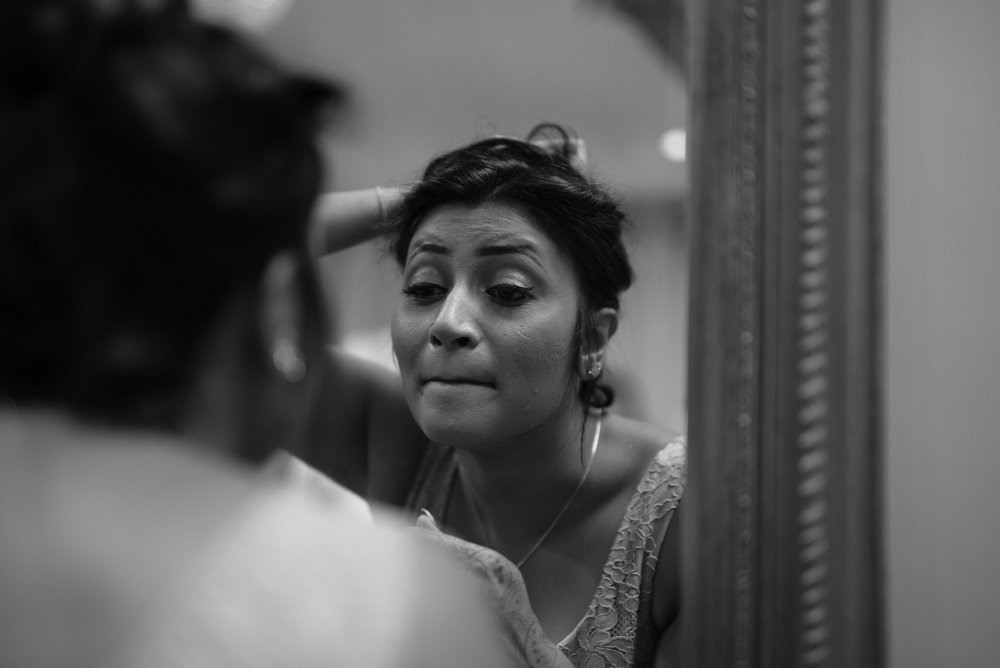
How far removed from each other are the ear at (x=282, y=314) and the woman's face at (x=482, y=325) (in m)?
0.20

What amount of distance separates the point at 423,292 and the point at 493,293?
2.5 inches

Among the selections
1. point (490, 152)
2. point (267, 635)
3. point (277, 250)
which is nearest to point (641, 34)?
point (490, 152)

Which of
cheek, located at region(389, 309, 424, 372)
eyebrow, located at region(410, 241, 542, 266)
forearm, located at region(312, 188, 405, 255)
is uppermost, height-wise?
forearm, located at region(312, 188, 405, 255)

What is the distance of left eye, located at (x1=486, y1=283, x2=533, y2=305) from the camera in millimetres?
777

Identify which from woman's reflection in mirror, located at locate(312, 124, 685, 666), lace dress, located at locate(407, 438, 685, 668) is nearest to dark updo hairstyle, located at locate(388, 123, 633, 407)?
woman's reflection in mirror, located at locate(312, 124, 685, 666)

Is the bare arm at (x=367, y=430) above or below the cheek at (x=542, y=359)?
below

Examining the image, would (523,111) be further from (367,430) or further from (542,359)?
(367,430)

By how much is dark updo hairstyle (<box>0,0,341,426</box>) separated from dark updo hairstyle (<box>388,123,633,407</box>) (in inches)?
12.7

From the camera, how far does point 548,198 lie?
2.70 feet

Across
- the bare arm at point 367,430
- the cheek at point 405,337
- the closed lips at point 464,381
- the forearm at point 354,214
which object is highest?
the forearm at point 354,214

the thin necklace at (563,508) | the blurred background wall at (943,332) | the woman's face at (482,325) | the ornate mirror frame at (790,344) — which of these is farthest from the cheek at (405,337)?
the blurred background wall at (943,332)

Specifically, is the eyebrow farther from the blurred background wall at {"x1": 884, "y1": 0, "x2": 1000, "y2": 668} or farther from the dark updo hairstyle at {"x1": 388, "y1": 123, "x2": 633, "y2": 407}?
the blurred background wall at {"x1": 884, "y1": 0, "x2": 1000, "y2": 668}

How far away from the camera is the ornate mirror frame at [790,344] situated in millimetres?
661

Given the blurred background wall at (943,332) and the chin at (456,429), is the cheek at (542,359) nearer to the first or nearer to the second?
the chin at (456,429)
